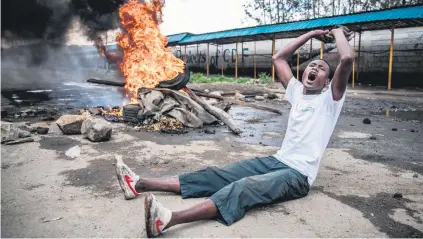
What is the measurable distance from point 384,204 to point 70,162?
4.13m

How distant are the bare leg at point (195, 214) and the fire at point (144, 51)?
5.79 m

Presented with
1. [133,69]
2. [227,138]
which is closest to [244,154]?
[227,138]

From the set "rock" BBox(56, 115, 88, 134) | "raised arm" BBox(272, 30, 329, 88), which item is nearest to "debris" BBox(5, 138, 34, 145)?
"rock" BBox(56, 115, 88, 134)

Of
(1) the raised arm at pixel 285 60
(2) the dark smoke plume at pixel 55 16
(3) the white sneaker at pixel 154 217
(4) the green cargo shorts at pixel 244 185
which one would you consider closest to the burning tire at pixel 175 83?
(1) the raised arm at pixel 285 60

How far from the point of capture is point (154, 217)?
2291mm

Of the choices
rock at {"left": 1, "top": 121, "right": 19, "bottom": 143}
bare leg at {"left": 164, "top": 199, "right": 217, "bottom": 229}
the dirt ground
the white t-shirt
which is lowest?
the dirt ground

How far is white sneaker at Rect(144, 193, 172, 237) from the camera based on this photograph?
2.27 m

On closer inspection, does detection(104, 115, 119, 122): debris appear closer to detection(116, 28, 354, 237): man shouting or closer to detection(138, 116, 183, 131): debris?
detection(138, 116, 183, 131): debris

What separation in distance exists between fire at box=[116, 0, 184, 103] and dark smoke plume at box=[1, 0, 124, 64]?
7.51 metres

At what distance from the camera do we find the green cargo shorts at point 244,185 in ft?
8.38

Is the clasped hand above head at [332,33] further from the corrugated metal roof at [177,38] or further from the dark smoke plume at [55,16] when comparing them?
the corrugated metal roof at [177,38]

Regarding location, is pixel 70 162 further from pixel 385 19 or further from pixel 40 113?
pixel 385 19

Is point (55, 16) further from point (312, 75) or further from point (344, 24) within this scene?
point (312, 75)

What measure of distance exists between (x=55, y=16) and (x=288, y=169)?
66.0 feet
